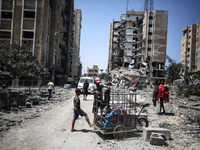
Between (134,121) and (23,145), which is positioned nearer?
(23,145)

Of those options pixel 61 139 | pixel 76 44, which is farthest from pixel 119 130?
pixel 76 44

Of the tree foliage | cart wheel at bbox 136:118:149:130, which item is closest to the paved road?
cart wheel at bbox 136:118:149:130

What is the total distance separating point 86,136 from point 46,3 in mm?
36311

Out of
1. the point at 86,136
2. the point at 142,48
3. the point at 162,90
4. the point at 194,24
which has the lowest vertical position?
the point at 86,136

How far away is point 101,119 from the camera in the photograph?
5.74 metres

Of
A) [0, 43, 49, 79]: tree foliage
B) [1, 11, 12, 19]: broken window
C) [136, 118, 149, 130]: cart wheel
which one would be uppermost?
[1, 11, 12, 19]: broken window

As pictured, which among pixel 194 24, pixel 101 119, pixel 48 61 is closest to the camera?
pixel 101 119

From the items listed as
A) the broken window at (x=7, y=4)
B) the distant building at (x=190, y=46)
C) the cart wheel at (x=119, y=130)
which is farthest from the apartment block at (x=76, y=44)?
the cart wheel at (x=119, y=130)

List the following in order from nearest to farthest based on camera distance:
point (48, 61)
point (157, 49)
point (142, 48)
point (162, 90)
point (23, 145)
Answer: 1. point (23, 145)
2. point (162, 90)
3. point (48, 61)
4. point (157, 49)
5. point (142, 48)

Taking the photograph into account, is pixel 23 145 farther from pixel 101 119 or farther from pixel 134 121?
pixel 134 121

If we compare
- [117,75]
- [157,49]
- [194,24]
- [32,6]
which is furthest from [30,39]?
[194,24]

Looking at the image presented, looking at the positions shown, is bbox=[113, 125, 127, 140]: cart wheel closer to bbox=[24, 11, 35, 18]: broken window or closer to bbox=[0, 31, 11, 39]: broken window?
bbox=[24, 11, 35, 18]: broken window

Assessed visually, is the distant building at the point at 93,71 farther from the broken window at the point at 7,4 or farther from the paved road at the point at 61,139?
the paved road at the point at 61,139

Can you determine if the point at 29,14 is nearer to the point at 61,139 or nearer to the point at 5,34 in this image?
the point at 5,34
